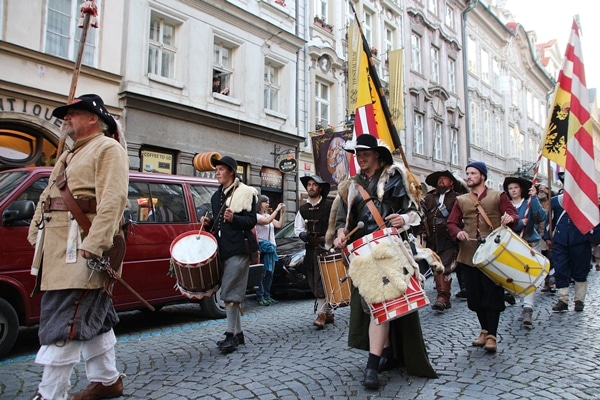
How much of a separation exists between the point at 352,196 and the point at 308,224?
244cm

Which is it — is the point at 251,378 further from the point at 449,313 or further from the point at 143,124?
the point at 143,124

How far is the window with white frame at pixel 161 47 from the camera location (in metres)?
13.0

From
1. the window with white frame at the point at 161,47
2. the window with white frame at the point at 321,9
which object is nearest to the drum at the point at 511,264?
the window with white frame at the point at 161,47

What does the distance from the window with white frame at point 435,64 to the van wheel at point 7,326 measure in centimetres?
2588

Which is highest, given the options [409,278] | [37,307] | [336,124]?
[336,124]

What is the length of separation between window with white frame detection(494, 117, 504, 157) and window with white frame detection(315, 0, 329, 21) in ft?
66.6

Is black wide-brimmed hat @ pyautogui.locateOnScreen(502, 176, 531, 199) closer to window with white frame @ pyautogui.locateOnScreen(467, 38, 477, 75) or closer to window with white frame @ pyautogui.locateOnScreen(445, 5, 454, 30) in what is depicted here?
window with white frame @ pyautogui.locateOnScreen(445, 5, 454, 30)

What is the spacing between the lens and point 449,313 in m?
6.56

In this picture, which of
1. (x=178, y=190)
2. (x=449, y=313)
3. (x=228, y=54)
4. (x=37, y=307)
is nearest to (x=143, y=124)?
(x=228, y=54)

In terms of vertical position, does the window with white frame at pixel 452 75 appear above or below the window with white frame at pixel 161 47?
above

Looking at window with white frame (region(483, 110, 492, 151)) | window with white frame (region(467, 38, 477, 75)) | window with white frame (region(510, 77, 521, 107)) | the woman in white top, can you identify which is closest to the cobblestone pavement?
the woman in white top

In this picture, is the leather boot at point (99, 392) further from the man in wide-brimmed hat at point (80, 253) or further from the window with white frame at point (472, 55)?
the window with white frame at point (472, 55)

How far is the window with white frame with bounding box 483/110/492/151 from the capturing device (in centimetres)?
3306

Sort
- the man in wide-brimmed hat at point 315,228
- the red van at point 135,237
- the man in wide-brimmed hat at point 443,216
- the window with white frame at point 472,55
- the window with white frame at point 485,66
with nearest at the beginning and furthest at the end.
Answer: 1. the red van at point 135,237
2. the man in wide-brimmed hat at point 315,228
3. the man in wide-brimmed hat at point 443,216
4. the window with white frame at point 472,55
5. the window with white frame at point 485,66
